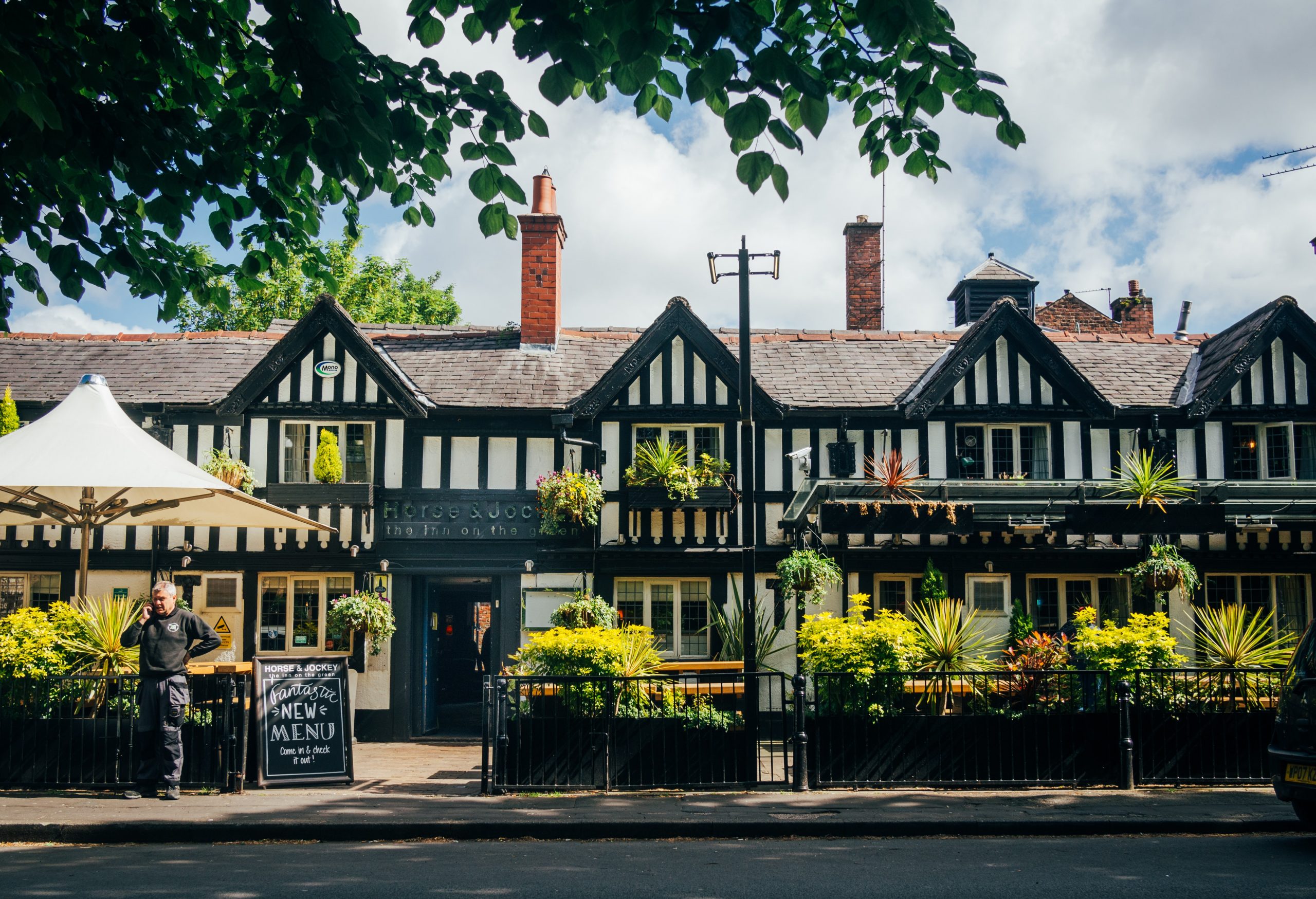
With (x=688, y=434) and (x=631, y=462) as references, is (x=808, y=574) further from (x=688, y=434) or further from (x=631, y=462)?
(x=631, y=462)

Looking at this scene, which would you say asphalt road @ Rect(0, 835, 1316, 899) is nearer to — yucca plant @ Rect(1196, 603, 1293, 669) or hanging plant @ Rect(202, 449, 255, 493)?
yucca plant @ Rect(1196, 603, 1293, 669)

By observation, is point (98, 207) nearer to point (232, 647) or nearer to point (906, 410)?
point (232, 647)

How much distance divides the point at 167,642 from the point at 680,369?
9.49 meters

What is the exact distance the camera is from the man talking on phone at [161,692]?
31.9 feet

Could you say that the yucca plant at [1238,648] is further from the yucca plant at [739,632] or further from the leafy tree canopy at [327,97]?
the leafy tree canopy at [327,97]

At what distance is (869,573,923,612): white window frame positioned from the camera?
17.2m

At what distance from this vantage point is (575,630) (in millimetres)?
11047

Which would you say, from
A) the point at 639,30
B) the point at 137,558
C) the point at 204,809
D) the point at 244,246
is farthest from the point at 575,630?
the point at 137,558

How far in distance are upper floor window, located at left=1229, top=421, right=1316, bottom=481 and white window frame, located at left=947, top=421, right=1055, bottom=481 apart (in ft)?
9.85

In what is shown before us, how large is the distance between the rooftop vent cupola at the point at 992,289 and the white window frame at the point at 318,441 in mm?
12882

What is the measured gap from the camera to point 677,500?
1656 cm

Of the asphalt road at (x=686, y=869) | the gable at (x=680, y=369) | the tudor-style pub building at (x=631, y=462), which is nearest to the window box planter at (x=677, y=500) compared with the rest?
the tudor-style pub building at (x=631, y=462)

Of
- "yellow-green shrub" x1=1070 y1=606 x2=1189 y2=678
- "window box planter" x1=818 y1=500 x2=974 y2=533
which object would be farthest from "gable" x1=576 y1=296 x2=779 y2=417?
"yellow-green shrub" x1=1070 y1=606 x2=1189 y2=678

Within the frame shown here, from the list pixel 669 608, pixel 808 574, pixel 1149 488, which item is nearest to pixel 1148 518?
pixel 1149 488
